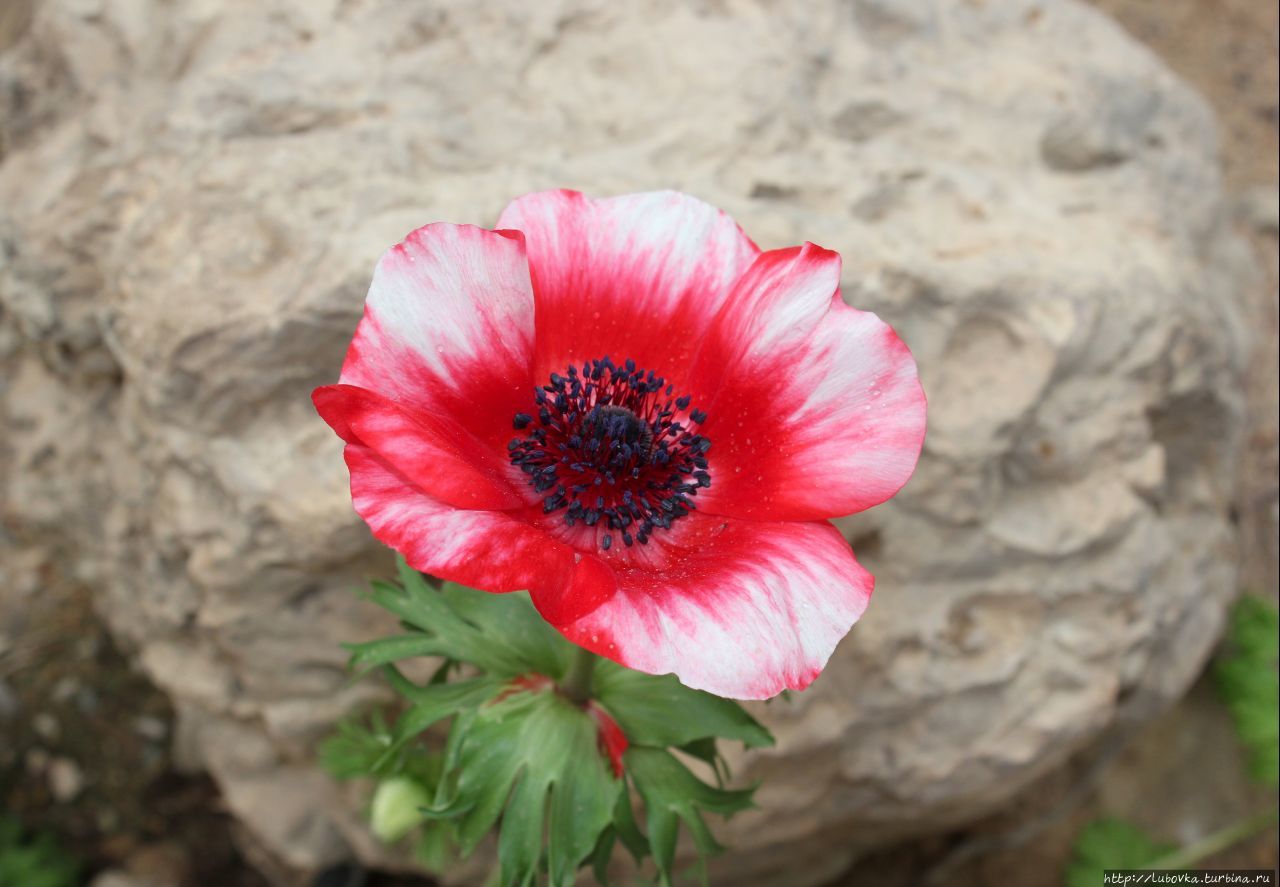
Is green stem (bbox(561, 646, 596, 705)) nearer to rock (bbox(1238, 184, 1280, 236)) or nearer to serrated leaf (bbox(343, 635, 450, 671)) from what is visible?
serrated leaf (bbox(343, 635, 450, 671))

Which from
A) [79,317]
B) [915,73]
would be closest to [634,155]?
[915,73]

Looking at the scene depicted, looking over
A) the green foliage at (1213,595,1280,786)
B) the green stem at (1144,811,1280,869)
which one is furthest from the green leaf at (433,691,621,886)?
the green stem at (1144,811,1280,869)

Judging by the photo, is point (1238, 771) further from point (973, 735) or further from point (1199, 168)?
point (1199, 168)

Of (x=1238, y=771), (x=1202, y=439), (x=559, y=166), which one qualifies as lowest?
(x=1238, y=771)

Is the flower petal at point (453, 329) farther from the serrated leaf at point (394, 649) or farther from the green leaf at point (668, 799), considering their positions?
the green leaf at point (668, 799)

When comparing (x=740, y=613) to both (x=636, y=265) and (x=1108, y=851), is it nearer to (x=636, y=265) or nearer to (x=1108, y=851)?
(x=636, y=265)

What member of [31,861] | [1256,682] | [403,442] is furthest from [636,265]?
[31,861]
